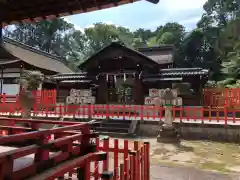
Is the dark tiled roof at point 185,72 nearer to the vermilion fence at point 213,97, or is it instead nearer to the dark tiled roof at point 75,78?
the vermilion fence at point 213,97

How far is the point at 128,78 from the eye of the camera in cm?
1694

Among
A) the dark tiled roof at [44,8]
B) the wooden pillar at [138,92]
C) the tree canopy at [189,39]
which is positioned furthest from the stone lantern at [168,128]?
the tree canopy at [189,39]

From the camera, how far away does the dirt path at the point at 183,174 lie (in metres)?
5.45

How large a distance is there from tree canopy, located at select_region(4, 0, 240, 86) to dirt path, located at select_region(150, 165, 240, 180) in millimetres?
17139

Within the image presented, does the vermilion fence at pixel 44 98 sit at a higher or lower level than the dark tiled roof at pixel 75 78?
lower

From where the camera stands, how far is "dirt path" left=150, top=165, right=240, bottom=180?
5.45m

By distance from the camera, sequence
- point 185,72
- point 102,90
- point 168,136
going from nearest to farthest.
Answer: point 168,136
point 185,72
point 102,90

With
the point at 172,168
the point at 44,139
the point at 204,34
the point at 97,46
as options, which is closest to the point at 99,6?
the point at 44,139

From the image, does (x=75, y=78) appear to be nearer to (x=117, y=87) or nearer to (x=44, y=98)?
(x=44, y=98)

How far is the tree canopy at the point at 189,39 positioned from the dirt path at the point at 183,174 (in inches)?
675

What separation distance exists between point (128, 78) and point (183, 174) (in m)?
11.7

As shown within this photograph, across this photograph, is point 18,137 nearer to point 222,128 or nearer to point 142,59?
point 222,128

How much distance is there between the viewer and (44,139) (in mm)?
2787

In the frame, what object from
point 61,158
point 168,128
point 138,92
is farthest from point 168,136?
point 61,158
